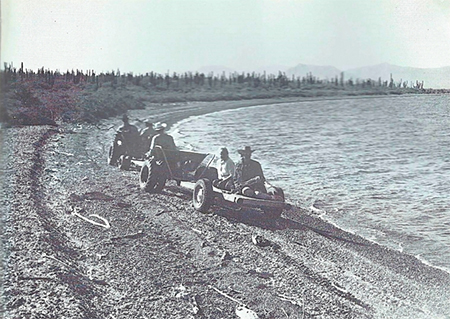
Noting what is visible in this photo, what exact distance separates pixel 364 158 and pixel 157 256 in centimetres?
181

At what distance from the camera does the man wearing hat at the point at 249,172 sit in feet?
12.6

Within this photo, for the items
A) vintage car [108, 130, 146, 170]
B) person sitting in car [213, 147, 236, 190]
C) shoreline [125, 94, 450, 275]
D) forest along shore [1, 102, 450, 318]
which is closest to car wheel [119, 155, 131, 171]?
vintage car [108, 130, 146, 170]

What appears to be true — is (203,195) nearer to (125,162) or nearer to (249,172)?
(249,172)

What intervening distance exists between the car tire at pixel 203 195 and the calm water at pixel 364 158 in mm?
342

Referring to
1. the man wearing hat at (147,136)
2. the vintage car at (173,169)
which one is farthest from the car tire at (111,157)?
the man wearing hat at (147,136)

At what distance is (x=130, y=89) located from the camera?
Result: 3740 millimetres

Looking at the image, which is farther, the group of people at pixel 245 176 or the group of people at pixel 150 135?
the group of people at pixel 150 135

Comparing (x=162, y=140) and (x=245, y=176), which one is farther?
(x=162, y=140)

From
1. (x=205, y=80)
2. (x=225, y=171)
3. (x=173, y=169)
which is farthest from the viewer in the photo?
(x=173, y=169)

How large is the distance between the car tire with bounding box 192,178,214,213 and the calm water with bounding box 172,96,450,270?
0.34 metres

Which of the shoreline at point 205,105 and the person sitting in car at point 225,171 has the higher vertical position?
the shoreline at point 205,105

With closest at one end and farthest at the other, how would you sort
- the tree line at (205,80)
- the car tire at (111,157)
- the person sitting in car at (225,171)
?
the tree line at (205,80)
the person sitting in car at (225,171)
the car tire at (111,157)

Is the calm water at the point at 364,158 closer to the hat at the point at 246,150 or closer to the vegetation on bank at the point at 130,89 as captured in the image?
the hat at the point at 246,150

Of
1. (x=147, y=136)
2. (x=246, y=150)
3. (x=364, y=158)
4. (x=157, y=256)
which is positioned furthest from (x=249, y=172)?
(x=147, y=136)
